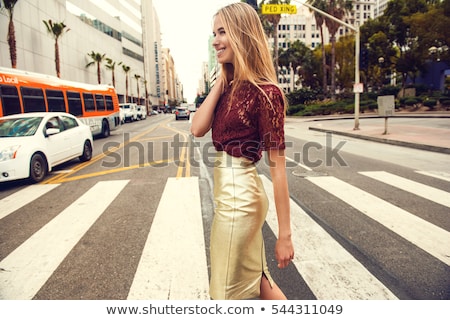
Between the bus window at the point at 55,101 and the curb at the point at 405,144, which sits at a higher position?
the bus window at the point at 55,101

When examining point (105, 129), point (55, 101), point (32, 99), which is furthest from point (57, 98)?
point (105, 129)

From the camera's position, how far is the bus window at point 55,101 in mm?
14381

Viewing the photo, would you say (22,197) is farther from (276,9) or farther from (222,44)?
(276,9)

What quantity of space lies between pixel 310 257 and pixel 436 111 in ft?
109

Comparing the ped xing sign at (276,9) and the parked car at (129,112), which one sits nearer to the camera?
the ped xing sign at (276,9)

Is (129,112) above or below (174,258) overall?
above

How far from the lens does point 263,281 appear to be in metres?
1.68

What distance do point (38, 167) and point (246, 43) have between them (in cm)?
731

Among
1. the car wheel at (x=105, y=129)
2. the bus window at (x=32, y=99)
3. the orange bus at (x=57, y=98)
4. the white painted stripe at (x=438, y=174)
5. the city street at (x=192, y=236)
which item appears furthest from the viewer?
the car wheel at (x=105, y=129)

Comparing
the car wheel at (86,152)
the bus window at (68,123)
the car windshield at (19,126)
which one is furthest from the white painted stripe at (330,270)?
the car wheel at (86,152)

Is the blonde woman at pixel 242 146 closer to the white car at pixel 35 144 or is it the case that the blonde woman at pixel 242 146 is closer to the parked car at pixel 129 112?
the white car at pixel 35 144

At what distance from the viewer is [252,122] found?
5.02ft

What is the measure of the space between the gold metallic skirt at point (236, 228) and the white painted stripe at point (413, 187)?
15.4 feet

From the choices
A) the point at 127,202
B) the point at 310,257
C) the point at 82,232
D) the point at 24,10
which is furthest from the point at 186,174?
the point at 24,10
